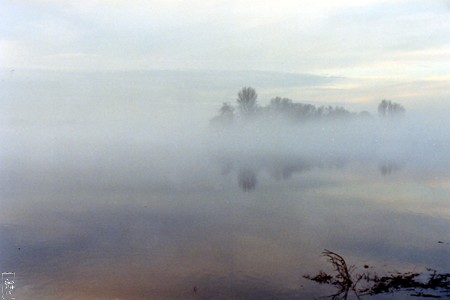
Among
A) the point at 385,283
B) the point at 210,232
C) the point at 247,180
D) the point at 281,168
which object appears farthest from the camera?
the point at 281,168

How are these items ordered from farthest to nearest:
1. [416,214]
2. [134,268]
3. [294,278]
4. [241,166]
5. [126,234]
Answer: [241,166]
[416,214]
[126,234]
[134,268]
[294,278]

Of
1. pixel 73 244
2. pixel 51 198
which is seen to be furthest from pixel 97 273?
pixel 51 198

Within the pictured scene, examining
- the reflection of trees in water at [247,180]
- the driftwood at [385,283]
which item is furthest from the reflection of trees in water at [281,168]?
the driftwood at [385,283]

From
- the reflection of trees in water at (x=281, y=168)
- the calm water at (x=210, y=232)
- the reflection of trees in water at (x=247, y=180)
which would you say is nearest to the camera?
the calm water at (x=210, y=232)

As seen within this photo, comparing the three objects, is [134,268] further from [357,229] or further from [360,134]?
[360,134]

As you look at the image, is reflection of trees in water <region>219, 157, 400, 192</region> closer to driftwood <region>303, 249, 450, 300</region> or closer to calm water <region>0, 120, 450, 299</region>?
calm water <region>0, 120, 450, 299</region>

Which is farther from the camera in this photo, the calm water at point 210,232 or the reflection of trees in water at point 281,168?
the reflection of trees in water at point 281,168

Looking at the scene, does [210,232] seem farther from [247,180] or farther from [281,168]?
[281,168]

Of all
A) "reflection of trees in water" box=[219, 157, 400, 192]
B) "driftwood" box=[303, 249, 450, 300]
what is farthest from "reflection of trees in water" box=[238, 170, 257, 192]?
"driftwood" box=[303, 249, 450, 300]

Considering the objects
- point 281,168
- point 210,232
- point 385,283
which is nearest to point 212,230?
point 210,232

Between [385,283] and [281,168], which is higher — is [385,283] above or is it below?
above

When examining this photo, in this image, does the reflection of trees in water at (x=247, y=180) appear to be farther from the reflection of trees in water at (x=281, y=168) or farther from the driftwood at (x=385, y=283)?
the driftwood at (x=385, y=283)

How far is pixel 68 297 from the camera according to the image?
1035 centimetres

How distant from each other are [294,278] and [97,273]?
Result: 529cm
